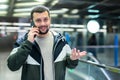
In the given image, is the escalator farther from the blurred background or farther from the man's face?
the blurred background

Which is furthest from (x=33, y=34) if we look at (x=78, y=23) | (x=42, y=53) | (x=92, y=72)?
(x=78, y=23)

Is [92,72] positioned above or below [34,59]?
below

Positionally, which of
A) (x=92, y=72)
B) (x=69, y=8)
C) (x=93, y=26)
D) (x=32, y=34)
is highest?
(x=69, y=8)

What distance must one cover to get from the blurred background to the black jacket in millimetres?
8247

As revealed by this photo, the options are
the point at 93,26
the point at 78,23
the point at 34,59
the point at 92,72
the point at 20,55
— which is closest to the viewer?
the point at 20,55

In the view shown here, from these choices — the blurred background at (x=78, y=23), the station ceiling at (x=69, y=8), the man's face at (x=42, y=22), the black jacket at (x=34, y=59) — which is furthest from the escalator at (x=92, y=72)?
the station ceiling at (x=69, y=8)

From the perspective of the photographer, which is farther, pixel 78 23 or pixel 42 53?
pixel 78 23

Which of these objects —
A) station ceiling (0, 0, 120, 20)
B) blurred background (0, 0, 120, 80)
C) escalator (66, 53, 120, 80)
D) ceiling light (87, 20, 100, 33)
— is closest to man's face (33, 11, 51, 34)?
escalator (66, 53, 120, 80)

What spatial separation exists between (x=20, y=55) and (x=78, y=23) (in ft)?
43.7

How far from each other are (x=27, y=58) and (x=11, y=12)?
39.1 ft

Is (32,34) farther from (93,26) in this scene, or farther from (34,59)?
(93,26)

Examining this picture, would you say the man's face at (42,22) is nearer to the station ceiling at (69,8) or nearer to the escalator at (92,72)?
the escalator at (92,72)

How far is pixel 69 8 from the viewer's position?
13.0m

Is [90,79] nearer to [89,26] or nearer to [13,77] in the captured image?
[13,77]
